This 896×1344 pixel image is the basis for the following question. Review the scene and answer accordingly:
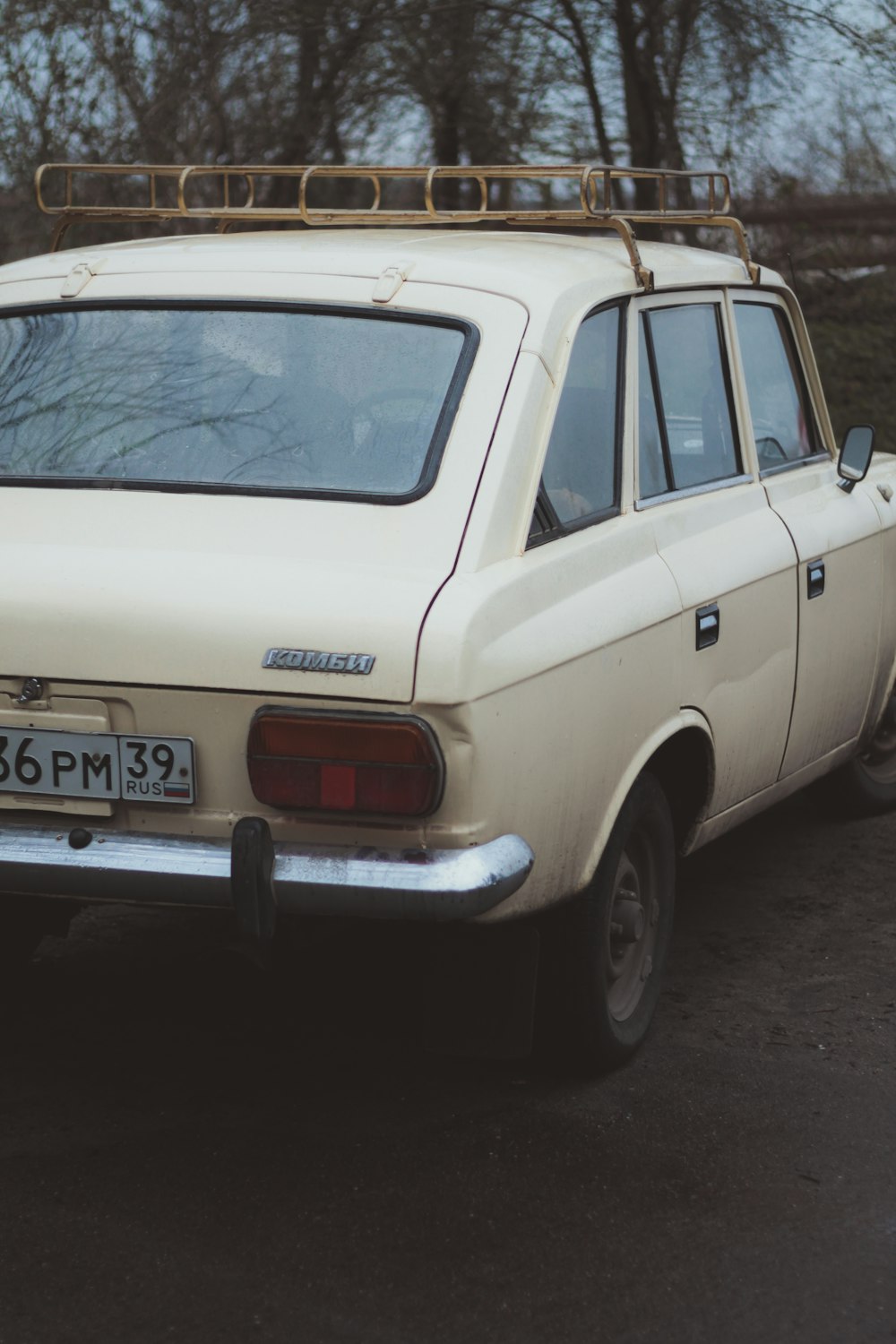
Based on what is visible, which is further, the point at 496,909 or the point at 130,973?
the point at 130,973

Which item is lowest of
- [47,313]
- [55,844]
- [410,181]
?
[55,844]

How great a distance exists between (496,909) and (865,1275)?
3.00 feet

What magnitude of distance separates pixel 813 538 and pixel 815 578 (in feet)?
0.38

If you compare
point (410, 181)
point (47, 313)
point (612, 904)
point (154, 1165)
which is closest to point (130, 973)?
point (154, 1165)

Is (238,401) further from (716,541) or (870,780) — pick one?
(870,780)

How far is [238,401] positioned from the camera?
3.72m

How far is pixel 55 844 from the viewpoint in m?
3.21

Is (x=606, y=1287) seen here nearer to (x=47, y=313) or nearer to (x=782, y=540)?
(x=782, y=540)

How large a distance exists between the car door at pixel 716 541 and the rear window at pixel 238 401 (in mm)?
661

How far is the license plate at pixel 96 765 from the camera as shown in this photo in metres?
3.18

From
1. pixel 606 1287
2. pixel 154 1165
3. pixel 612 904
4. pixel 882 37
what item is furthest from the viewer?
pixel 882 37

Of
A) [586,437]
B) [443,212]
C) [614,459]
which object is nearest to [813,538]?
[614,459]

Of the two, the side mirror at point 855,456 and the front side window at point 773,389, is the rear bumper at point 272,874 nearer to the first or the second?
the front side window at point 773,389

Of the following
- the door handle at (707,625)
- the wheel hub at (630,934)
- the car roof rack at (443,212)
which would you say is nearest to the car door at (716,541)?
the door handle at (707,625)
